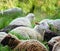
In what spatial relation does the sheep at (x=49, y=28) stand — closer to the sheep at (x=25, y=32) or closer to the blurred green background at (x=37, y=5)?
the sheep at (x=25, y=32)

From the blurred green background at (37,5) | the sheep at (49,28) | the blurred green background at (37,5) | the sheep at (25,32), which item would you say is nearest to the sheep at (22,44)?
the sheep at (25,32)

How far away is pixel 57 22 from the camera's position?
806 cm

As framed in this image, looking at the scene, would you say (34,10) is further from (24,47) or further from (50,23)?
(24,47)

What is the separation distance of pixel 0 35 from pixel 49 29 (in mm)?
1643

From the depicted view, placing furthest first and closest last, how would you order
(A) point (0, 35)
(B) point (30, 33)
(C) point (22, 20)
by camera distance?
(C) point (22, 20), (B) point (30, 33), (A) point (0, 35)

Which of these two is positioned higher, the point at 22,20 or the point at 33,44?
the point at 33,44

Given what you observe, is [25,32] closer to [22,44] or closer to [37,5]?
[22,44]

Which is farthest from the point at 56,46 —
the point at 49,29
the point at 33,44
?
the point at 49,29

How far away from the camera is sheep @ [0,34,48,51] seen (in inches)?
209

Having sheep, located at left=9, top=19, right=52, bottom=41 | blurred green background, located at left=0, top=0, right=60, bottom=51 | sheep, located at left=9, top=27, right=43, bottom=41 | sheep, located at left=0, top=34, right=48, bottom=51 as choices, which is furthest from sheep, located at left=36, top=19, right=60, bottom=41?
blurred green background, located at left=0, top=0, right=60, bottom=51

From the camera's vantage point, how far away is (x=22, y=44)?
5523 millimetres

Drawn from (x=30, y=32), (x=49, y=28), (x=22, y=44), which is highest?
(x=22, y=44)

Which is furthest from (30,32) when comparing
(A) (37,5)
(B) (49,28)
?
(A) (37,5)

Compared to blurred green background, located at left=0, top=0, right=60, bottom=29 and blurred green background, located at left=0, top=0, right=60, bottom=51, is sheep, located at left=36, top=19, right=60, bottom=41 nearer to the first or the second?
blurred green background, located at left=0, top=0, right=60, bottom=51
